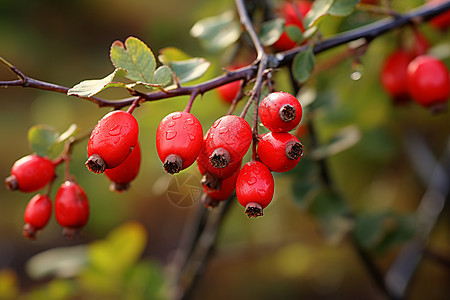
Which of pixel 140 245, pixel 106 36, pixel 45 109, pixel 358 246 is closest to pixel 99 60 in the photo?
pixel 106 36

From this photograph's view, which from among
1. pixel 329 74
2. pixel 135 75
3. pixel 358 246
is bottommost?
pixel 358 246

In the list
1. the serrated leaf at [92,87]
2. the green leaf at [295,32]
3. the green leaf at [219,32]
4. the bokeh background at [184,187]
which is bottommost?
the bokeh background at [184,187]

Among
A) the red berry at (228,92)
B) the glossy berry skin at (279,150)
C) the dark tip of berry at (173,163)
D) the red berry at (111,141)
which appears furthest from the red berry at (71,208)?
the red berry at (228,92)

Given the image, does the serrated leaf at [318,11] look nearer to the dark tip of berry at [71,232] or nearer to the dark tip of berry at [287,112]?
the dark tip of berry at [287,112]

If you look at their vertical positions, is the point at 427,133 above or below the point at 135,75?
below

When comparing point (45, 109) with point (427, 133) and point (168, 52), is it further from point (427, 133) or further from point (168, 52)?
point (427, 133)
